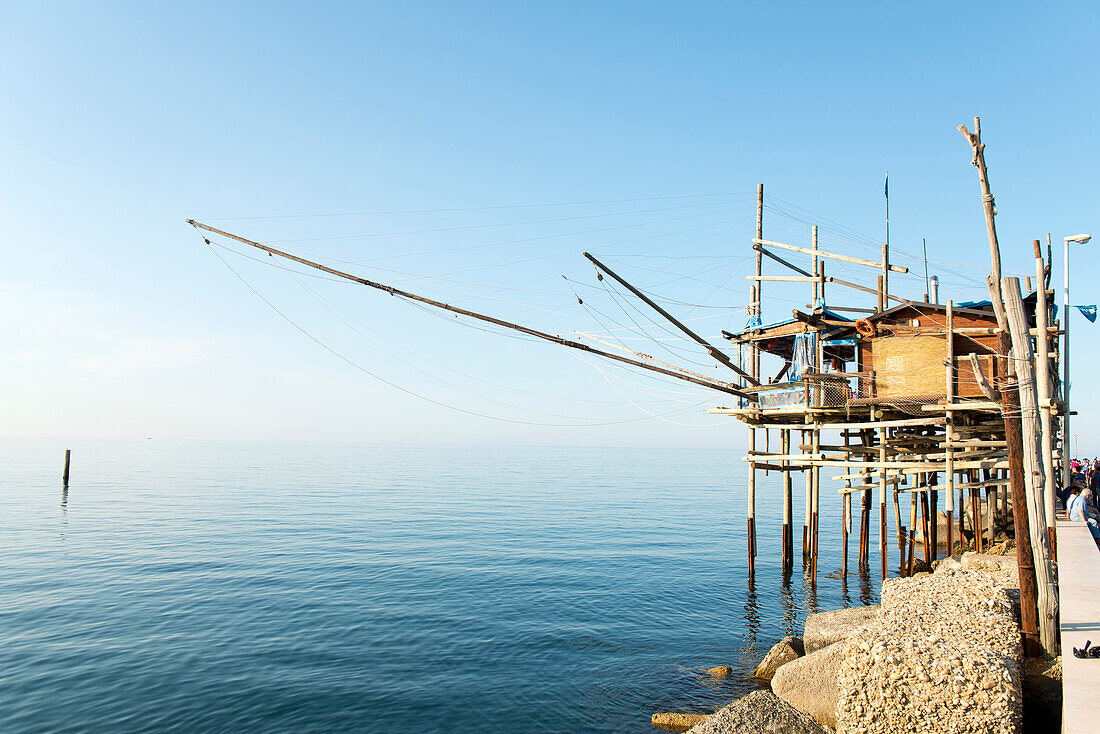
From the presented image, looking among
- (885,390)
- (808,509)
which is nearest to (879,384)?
(885,390)

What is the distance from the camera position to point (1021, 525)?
1272 cm

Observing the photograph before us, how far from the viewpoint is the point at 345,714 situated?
14797mm

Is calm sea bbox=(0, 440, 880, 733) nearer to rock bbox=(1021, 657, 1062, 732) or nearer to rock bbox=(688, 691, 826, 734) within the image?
rock bbox=(688, 691, 826, 734)

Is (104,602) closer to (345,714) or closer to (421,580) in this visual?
(421,580)

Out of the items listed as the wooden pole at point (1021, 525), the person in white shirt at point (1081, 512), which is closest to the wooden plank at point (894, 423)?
the person in white shirt at point (1081, 512)

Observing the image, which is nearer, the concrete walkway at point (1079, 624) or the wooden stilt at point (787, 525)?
the concrete walkway at point (1079, 624)

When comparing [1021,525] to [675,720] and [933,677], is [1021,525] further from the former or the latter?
[675,720]

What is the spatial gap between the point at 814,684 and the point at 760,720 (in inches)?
60.0

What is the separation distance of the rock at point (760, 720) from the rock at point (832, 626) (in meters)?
3.07

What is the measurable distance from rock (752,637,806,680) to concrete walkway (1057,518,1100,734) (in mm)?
→ 5706

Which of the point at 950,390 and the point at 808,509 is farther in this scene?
the point at 808,509

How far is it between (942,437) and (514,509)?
38.6m

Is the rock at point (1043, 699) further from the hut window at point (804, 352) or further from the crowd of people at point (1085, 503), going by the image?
the hut window at point (804, 352)

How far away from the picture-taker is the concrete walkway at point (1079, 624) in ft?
27.3
